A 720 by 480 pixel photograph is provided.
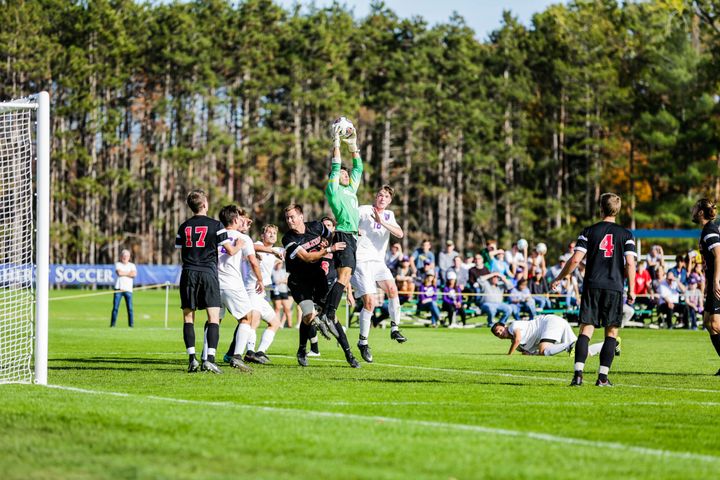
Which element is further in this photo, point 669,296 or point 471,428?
point 669,296

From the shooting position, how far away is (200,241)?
13.5 m

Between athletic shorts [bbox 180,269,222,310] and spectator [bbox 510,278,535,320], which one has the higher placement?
athletic shorts [bbox 180,269,222,310]

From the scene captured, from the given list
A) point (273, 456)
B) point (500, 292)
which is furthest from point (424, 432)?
point (500, 292)

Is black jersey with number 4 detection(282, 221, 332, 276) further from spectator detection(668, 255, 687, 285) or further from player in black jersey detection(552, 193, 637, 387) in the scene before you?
spectator detection(668, 255, 687, 285)

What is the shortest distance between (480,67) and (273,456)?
8148 cm

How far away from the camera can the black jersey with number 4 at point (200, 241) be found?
13492 mm

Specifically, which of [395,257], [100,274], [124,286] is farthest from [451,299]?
[100,274]

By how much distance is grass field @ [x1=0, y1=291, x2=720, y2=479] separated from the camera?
664 centimetres

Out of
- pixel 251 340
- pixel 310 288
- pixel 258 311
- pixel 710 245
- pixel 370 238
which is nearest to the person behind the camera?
pixel 710 245

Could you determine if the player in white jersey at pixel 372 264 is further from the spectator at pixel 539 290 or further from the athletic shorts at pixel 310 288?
the spectator at pixel 539 290

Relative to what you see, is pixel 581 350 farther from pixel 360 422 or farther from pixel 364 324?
pixel 360 422

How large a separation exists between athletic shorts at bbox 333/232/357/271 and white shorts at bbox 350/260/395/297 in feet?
4.40

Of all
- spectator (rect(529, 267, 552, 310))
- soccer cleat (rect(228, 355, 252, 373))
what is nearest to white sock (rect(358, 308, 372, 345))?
soccer cleat (rect(228, 355, 252, 373))

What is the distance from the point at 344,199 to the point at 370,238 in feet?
7.30
